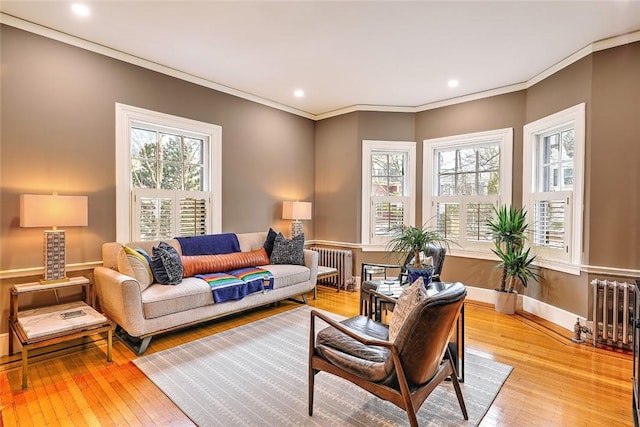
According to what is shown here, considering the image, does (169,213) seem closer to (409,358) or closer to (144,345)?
(144,345)

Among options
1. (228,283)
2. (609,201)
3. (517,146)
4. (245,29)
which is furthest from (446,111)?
(228,283)

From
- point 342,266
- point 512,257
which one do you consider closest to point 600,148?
point 512,257

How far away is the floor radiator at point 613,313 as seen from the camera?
2928 mm

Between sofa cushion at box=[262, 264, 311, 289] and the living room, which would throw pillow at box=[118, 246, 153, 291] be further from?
sofa cushion at box=[262, 264, 311, 289]

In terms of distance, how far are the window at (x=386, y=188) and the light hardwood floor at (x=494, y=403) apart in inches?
86.9

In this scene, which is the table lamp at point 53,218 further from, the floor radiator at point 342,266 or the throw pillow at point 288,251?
the floor radiator at point 342,266

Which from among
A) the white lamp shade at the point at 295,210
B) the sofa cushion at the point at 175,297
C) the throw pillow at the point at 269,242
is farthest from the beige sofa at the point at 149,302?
the white lamp shade at the point at 295,210

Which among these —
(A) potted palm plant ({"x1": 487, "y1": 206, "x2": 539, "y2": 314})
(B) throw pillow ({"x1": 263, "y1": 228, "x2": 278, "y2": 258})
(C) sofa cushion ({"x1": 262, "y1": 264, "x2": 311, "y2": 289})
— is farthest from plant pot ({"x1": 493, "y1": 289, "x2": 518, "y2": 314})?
(B) throw pillow ({"x1": 263, "y1": 228, "x2": 278, "y2": 258})

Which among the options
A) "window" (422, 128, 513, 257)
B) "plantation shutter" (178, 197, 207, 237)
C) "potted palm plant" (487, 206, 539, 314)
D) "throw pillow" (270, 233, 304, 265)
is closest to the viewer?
"potted palm plant" (487, 206, 539, 314)

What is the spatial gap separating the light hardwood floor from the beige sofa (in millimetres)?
214

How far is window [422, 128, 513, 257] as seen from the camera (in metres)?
4.46

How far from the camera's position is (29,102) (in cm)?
294

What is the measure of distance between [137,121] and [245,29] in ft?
5.39

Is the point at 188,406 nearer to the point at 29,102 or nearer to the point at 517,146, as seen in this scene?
the point at 29,102
